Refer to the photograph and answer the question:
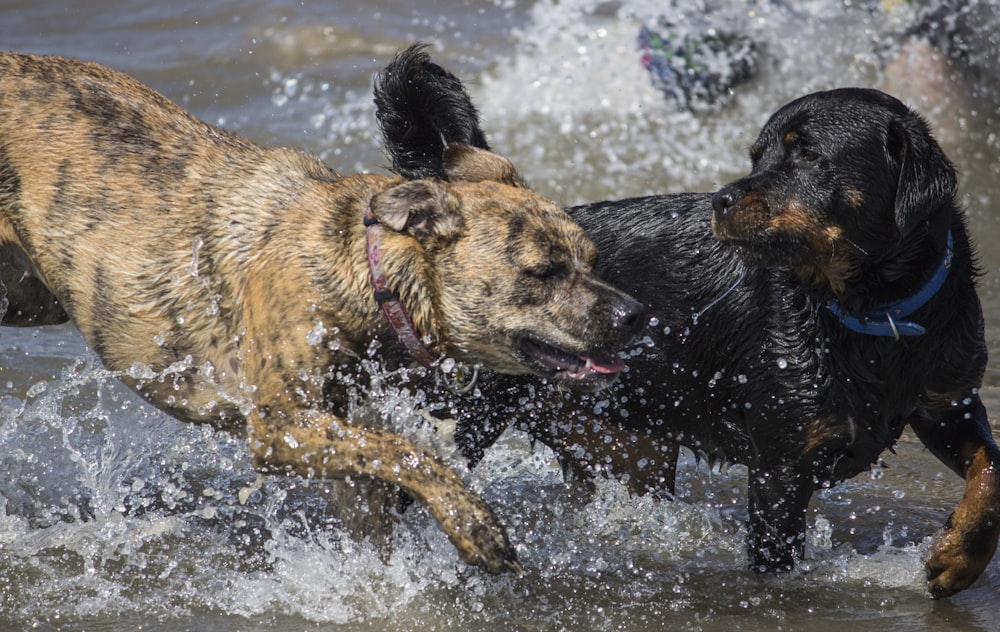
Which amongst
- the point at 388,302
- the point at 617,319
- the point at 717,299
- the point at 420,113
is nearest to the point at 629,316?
the point at 617,319

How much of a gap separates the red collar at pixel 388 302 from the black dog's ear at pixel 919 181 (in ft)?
5.30

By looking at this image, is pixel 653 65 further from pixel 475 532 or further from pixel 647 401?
pixel 475 532

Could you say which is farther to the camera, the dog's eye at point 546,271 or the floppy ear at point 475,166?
the floppy ear at point 475,166

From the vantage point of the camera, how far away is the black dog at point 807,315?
395 cm

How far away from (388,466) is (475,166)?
4.11ft

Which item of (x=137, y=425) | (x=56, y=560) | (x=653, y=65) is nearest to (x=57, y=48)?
(x=653, y=65)

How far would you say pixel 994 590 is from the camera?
4.39 metres

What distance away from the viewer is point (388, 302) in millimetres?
4117

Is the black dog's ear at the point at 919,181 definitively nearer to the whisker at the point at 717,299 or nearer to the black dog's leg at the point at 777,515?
the whisker at the point at 717,299

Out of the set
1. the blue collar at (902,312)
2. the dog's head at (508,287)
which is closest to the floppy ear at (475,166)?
the dog's head at (508,287)

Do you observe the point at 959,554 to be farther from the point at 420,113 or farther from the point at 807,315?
the point at 420,113

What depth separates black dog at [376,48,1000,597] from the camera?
13.0 ft

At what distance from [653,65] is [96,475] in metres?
6.97

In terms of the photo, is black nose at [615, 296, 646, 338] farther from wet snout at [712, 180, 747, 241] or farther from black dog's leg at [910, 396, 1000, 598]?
black dog's leg at [910, 396, 1000, 598]
